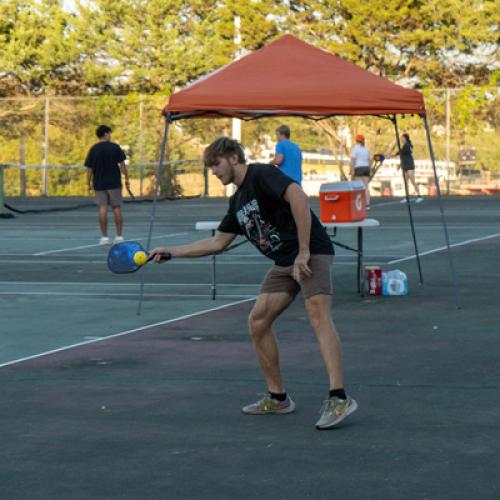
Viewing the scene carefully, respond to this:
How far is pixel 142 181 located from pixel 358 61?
32.2 ft

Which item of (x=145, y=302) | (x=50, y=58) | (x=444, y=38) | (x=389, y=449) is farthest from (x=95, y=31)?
(x=389, y=449)

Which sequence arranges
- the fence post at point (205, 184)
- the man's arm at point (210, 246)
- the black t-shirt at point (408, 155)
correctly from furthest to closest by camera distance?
the fence post at point (205, 184) < the black t-shirt at point (408, 155) < the man's arm at point (210, 246)

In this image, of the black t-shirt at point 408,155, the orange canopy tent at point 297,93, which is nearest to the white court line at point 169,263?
the orange canopy tent at point 297,93

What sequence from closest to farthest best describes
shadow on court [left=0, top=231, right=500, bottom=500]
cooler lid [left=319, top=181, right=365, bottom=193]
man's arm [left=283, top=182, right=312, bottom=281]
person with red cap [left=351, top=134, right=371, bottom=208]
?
shadow on court [left=0, top=231, right=500, bottom=500], man's arm [left=283, top=182, right=312, bottom=281], cooler lid [left=319, top=181, right=365, bottom=193], person with red cap [left=351, top=134, right=371, bottom=208]

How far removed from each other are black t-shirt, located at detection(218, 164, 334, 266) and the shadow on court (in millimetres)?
999

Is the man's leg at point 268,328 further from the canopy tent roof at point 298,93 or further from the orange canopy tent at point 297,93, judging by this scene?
the canopy tent roof at point 298,93

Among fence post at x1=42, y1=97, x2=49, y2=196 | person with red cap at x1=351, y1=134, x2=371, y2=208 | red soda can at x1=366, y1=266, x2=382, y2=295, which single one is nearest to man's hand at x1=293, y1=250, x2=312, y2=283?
red soda can at x1=366, y1=266, x2=382, y2=295

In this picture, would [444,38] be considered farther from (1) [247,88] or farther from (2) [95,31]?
(1) [247,88]

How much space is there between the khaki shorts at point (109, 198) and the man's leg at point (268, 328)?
13.4 metres

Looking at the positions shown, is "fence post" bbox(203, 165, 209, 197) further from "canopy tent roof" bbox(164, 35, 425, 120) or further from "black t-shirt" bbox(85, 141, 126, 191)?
"canopy tent roof" bbox(164, 35, 425, 120)

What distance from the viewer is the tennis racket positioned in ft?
24.5

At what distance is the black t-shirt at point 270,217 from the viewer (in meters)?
7.37

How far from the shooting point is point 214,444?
708cm

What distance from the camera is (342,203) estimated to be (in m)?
13.8
